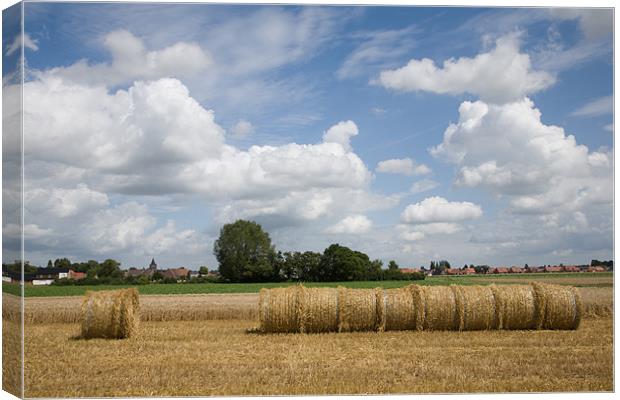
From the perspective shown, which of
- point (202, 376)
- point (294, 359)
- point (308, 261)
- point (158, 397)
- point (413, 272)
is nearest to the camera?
point (158, 397)

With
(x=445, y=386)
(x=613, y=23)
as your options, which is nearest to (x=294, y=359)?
(x=445, y=386)

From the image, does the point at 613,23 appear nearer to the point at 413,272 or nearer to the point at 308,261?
the point at 413,272

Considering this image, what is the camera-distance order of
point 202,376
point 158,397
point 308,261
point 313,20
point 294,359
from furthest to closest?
1. point 308,261
2. point 294,359
3. point 313,20
4. point 202,376
5. point 158,397

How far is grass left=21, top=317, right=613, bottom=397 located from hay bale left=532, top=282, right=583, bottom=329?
291mm

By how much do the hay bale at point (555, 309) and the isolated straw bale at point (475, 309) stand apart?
2.50 ft

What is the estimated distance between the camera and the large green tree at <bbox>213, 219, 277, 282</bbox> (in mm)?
25297

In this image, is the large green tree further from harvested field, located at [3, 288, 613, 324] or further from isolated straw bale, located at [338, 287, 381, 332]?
isolated straw bale, located at [338, 287, 381, 332]

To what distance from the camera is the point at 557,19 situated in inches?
280

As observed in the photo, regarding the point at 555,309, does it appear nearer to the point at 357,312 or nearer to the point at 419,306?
the point at 419,306

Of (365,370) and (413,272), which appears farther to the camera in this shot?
(413,272)

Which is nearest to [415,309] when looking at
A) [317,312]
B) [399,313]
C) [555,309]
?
[399,313]

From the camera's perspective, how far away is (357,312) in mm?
10305

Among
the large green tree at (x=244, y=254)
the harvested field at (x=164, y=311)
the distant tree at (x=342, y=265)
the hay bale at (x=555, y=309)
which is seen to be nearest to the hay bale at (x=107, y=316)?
the harvested field at (x=164, y=311)

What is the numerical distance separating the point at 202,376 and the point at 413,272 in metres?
6.45
